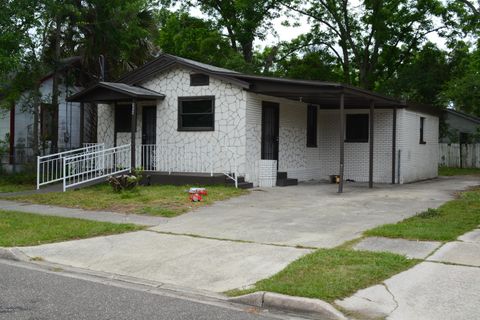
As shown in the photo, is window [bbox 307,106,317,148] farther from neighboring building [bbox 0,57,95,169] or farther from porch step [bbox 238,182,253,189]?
neighboring building [bbox 0,57,95,169]

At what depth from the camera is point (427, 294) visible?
5.89 meters

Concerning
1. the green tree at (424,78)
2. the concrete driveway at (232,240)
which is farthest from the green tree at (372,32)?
the concrete driveway at (232,240)

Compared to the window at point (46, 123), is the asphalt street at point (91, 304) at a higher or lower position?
lower

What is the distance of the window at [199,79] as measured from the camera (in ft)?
55.3

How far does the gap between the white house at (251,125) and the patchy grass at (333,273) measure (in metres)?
8.00

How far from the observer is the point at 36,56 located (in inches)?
759

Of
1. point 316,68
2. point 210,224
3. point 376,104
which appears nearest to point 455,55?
point 316,68

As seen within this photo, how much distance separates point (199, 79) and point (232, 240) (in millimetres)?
8959

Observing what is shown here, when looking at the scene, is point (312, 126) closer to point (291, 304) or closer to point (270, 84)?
point (270, 84)

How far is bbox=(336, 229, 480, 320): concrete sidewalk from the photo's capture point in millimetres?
5398

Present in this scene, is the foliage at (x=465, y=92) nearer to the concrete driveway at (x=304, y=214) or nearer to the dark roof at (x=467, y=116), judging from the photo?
the dark roof at (x=467, y=116)

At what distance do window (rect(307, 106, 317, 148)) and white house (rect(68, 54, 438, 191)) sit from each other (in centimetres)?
4

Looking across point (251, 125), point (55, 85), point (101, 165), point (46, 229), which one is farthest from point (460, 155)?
point (46, 229)

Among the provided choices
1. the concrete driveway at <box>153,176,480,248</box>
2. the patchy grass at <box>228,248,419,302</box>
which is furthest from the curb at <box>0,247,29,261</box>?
the patchy grass at <box>228,248,419,302</box>
